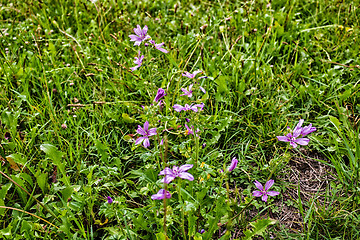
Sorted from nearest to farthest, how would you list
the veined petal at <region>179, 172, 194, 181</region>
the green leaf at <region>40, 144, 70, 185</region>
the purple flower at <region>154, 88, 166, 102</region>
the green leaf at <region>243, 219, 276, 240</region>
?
the veined petal at <region>179, 172, 194, 181</region> → the green leaf at <region>243, 219, 276, 240</region> → the purple flower at <region>154, 88, 166, 102</region> → the green leaf at <region>40, 144, 70, 185</region>

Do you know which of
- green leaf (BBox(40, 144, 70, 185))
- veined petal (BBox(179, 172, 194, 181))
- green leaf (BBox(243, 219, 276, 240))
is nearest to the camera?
veined petal (BBox(179, 172, 194, 181))

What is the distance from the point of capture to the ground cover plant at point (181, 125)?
1.63 metres

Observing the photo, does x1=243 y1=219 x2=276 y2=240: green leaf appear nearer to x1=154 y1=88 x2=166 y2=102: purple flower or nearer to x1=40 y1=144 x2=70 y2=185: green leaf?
x1=154 y1=88 x2=166 y2=102: purple flower

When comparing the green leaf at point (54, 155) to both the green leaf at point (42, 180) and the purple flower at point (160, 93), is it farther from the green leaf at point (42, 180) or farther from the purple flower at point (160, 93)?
the purple flower at point (160, 93)

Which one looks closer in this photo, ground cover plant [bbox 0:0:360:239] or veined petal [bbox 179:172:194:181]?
veined petal [bbox 179:172:194:181]

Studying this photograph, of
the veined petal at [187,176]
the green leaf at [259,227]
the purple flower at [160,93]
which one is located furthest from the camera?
the purple flower at [160,93]

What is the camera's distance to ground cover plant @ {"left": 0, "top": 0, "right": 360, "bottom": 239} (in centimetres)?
163

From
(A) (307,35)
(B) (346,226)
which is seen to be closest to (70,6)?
(A) (307,35)

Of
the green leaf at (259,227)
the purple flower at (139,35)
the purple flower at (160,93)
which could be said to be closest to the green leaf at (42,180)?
the purple flower at (160,93)

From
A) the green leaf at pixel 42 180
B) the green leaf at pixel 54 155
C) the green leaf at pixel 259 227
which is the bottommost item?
the green leaf at pixel 259 227

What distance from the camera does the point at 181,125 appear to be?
2.11m

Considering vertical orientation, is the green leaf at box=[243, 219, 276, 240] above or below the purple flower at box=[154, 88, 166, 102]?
below

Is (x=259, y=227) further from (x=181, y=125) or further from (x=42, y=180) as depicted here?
(x=42, y=180)

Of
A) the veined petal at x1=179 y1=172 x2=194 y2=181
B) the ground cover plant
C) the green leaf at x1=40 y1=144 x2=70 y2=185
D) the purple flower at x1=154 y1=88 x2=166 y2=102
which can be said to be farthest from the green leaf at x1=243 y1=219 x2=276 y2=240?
the green leaf at x1=40 y1=144 x2=70 y2=185
